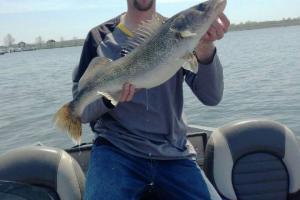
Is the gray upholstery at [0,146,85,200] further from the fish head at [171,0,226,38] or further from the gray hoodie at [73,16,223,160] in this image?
the fish head at [171,0,226,38]

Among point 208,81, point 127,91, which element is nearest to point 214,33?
point 208,81

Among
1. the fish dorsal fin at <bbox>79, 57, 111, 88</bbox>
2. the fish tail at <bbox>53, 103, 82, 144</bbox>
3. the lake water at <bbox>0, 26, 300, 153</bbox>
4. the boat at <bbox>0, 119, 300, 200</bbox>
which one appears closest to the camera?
the fish dorsal fin at <bbox>79, 57, 111, 88</bbox>

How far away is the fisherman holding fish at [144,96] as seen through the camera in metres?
3.05

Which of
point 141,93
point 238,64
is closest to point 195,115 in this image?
point 141,93

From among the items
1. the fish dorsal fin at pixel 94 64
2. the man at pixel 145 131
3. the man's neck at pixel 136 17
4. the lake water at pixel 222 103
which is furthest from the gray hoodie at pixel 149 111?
the lake water at pixel 222 103

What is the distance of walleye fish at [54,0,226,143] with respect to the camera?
9.78 ft

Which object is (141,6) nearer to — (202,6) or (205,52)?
(205,52)

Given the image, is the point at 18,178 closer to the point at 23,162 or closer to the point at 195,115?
the point at 23,162

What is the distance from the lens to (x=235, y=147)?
14.4ft

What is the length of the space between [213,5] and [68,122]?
4.64 feet

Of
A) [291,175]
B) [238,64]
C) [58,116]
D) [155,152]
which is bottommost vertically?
[238,64]

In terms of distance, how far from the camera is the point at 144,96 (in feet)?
12.1

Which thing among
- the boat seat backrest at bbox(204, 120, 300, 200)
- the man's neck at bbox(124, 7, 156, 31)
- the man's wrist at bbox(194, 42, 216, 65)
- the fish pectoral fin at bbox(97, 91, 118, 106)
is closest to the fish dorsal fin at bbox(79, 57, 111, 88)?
the fish pectoral fin at bbox(97, 91, 118, 106)

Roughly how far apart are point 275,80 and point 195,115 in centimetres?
675
